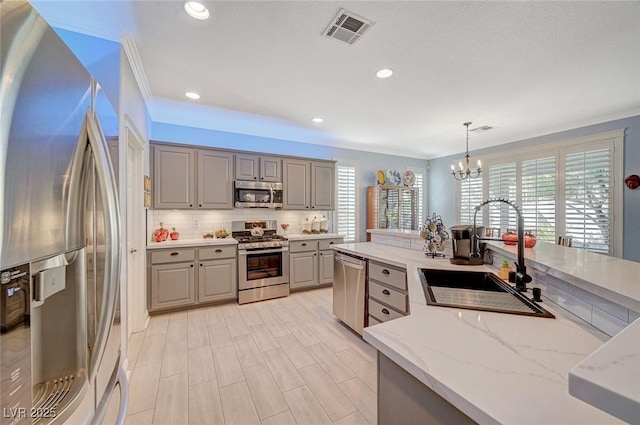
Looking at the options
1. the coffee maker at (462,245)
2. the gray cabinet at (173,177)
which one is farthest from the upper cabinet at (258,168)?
the coffee maker at (462,245)

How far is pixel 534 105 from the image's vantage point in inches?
131

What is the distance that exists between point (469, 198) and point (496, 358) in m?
5.71

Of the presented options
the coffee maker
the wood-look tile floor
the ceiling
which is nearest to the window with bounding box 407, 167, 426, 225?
the ceiling

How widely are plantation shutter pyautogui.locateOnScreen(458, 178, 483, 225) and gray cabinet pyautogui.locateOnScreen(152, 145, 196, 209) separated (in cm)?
555

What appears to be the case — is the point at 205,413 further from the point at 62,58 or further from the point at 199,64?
the point at 199,64

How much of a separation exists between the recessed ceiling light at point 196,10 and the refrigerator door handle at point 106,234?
1.46m

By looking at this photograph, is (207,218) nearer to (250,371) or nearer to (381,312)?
(250,371)

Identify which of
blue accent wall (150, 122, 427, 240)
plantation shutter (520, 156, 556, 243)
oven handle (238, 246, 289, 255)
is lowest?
oven handle (238, 246, 289, 255)

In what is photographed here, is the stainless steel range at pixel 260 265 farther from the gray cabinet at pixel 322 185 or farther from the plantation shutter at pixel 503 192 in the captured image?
the plantation shutter at pixel 503 192

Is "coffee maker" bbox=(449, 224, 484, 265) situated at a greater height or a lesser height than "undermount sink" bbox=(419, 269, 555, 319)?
greater

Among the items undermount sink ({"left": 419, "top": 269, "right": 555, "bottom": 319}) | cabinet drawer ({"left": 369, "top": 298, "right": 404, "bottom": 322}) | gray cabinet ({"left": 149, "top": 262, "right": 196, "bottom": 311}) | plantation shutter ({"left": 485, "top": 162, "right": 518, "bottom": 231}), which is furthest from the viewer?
plantation shutter ({"left": 485, "top": 162, "right": 518, "bottom": 231})

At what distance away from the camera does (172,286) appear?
3322mm

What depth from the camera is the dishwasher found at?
2.68 metres

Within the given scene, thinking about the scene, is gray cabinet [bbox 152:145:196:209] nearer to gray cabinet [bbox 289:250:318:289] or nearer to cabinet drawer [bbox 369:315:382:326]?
gray cabinet [bbox 289:250:318:289]
